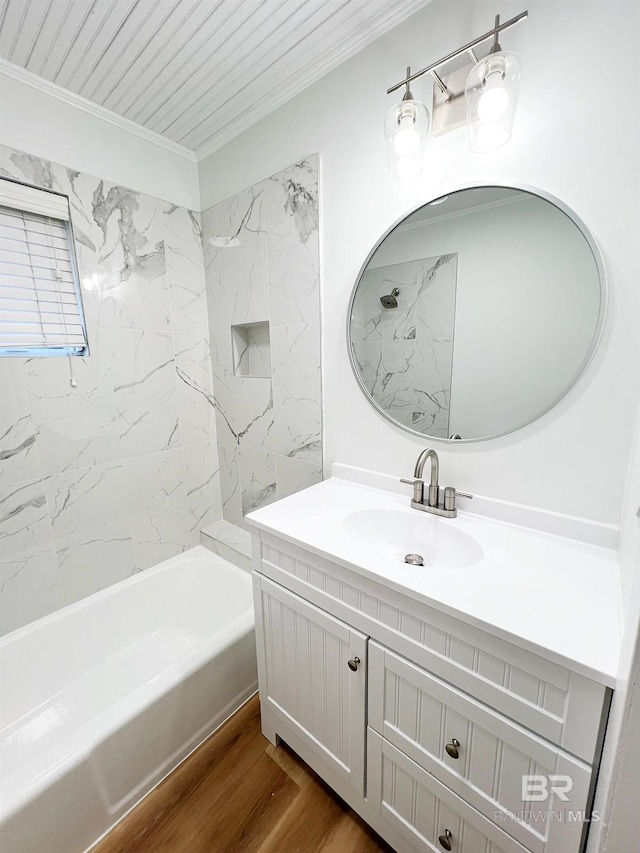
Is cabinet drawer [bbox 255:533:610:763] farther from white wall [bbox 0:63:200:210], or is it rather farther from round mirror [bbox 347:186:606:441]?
white wall [bbox 0:63:200:210]

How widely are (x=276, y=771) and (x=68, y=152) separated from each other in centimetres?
248

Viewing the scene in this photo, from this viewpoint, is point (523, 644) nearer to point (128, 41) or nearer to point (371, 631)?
point (371, 631)

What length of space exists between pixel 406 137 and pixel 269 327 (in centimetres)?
90

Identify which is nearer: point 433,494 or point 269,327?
point 433,494

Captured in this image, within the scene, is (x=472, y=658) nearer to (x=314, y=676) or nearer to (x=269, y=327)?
(x=314, y=676)

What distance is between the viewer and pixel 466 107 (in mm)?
955

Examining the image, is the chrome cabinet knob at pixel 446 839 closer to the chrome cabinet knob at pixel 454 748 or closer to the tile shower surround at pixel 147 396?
the chrome cabinet knob at pixel 454 748

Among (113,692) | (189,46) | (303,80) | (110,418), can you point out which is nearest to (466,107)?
(303,80)

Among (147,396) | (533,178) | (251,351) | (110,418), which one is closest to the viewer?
(533,178)

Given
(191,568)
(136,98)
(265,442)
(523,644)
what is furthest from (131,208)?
(523,644)

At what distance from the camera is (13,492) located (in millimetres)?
1389

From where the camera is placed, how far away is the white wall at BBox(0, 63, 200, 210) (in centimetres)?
127

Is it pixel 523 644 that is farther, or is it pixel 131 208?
pixel 131 208

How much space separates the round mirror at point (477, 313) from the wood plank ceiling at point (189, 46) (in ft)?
2.11
